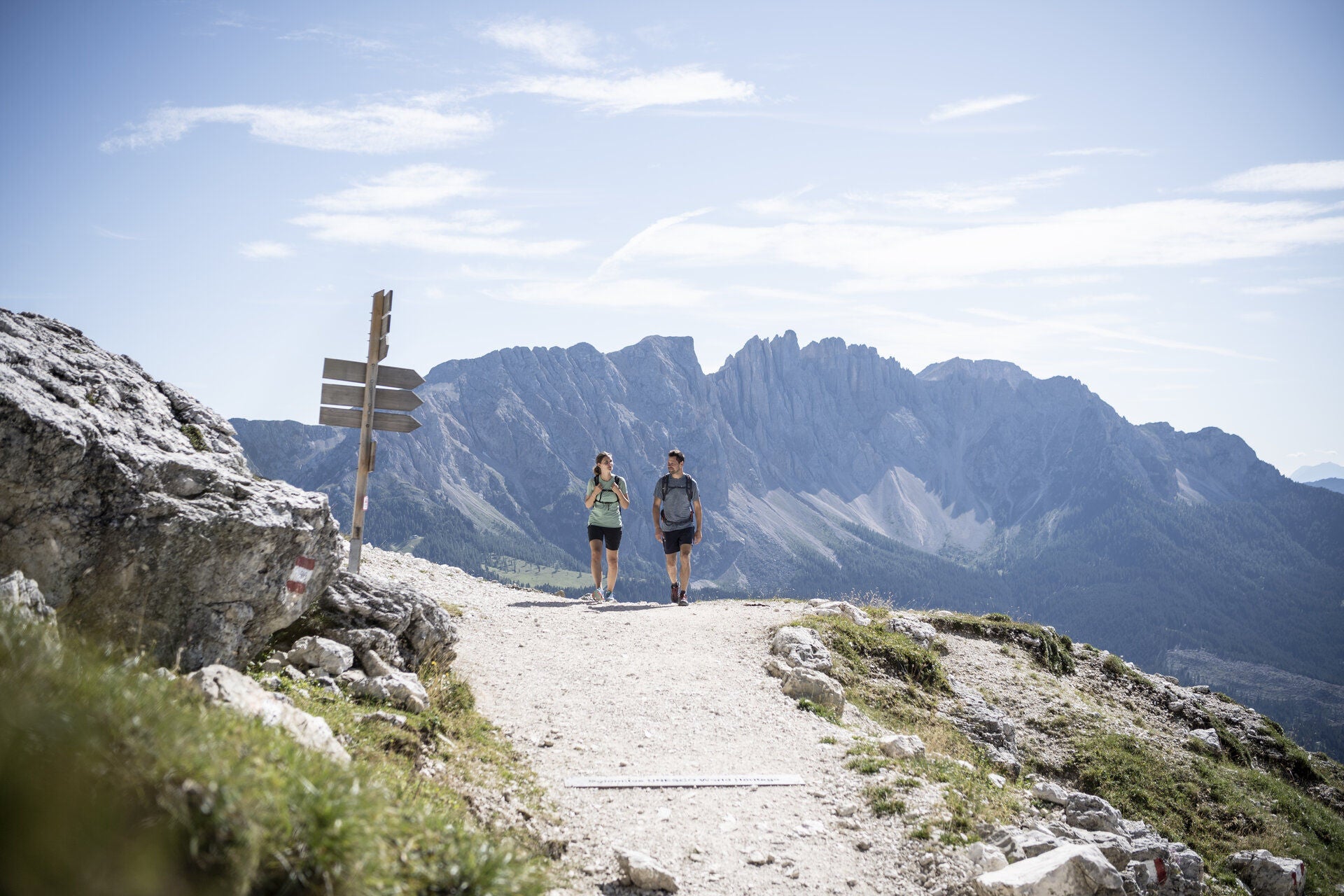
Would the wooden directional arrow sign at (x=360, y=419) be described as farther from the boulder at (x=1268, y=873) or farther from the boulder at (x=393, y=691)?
the boulder at (x=1268, y=873)

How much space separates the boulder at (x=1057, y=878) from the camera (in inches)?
284

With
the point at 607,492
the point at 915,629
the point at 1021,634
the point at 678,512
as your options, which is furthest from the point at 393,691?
the point at 1021,634

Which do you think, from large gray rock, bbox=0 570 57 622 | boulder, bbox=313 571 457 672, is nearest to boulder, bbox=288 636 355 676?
boulder, bbox=313 571 457 672

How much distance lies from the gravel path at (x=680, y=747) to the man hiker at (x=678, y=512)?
7.57 feet

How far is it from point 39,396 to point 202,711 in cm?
405

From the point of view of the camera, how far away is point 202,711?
4957 mm

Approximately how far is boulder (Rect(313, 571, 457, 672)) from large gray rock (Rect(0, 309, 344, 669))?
1.17 m

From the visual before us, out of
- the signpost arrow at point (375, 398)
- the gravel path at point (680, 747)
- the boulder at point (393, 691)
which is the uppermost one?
the signpost arrow at point (375, 398)

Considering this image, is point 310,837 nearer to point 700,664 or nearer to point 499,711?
point 499,711

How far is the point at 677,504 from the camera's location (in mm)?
20312

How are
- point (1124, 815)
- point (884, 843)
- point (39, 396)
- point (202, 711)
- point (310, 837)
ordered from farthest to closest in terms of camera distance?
point (1124, 815) < point (884, 843) < point (39, 396) < point (202, 711) < point (310, 837)

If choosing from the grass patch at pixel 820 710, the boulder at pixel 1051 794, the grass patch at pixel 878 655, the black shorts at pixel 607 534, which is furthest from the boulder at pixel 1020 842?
the black shorts at pixel 607 534

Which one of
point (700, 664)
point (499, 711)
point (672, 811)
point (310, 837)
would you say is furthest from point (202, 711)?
point (700, 664)

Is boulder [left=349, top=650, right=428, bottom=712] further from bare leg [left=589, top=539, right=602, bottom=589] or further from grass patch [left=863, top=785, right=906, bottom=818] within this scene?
bare leg [left=589, top=539, right=602, bottom=589]
